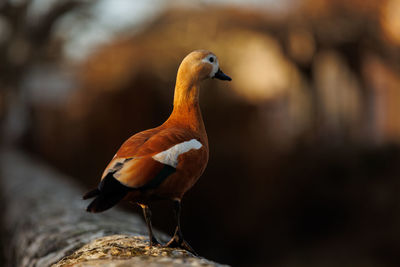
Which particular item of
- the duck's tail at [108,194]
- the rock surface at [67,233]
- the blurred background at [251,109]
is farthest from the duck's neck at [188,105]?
the blurred background at [251,109]

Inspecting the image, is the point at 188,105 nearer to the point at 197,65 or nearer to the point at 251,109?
the point at 197,65

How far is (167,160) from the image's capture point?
80.7 inches

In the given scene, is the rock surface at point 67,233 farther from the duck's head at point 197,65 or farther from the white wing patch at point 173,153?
the duck's head at point 197,65

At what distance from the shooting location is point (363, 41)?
39.0 feet

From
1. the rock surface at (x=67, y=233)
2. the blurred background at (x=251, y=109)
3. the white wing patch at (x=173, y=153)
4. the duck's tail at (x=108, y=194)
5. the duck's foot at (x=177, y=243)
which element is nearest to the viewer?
the duck's tail at (x=108, y=194)

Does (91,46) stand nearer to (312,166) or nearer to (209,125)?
(209,125)

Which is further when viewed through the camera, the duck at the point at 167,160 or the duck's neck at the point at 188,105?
the duck's neck at the point at 188,105

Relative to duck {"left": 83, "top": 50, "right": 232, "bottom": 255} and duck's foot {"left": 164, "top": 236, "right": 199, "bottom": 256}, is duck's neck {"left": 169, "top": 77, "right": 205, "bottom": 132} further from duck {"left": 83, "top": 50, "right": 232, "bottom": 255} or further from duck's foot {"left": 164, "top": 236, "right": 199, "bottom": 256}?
duck's foot {"left": 164, "top": 236, "right": 199, "bottom": 256}

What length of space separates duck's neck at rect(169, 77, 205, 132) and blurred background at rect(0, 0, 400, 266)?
6149 millimetres

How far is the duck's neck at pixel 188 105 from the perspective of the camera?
2352mm

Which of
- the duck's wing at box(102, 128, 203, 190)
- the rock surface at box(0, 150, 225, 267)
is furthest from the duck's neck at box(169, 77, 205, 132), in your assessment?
the rock surface at box(0, 150, 225, 267)

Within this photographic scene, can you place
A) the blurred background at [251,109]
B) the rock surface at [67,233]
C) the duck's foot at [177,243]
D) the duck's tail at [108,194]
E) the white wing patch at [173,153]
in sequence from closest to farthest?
the duck's tail at [108,194]
the white wing patch at [173,153]
the rock surface at [67,233]
the duck's foot at [177,243]
the blurred background at [251,109]

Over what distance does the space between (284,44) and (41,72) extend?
24.4 feet

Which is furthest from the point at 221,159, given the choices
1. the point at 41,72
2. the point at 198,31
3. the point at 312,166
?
the point at 41,72
